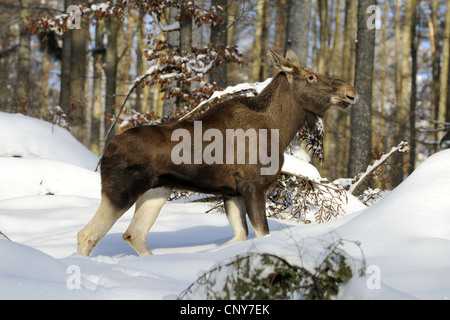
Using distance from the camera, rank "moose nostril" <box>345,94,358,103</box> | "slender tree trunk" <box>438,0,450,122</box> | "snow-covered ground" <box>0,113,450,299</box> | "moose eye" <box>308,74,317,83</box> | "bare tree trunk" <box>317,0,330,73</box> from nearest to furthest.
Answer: "snow-covered ground" <box>0,113,450,299</box>
"moose nostril" <box>345,94,358,103</box>
"moose eye" <box>308,74,317,83</box>
"slender tree trunk" <box>438,0,450,122</box>
"bare tree trunk" <box>317,0,330,73</box>

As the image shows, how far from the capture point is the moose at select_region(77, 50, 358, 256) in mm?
5207

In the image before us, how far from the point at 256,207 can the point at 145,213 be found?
1110mm

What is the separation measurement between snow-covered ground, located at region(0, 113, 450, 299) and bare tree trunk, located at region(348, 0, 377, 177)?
14.2ft

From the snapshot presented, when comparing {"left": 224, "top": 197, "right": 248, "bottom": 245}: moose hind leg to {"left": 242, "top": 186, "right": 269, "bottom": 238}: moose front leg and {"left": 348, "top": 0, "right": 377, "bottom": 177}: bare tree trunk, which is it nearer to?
{"left": 242, "top": 186, "right": 269, "bottom": 238}: moose front leg

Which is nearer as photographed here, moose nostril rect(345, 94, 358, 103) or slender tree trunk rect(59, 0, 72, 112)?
moose nostril rect(345, 94, 358, 103)

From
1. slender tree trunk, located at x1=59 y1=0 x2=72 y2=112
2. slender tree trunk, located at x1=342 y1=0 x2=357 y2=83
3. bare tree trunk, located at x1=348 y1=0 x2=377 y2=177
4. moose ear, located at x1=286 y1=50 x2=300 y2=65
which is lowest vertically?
moose ear, located at x1=286 y1=50 x2=300 y2=65

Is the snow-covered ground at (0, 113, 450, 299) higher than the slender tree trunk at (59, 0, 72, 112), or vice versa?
the slender tree trunk at (59, 0, 72, 112)

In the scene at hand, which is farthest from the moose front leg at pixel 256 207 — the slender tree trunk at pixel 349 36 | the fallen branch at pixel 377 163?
the slender tree trunk at pixel 349 36

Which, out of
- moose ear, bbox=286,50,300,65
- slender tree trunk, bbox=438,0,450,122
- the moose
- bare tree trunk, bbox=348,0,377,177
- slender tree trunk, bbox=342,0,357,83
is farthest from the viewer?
slender tree trunk, bbox=342,0,357,83

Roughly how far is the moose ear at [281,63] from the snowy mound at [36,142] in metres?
6.39

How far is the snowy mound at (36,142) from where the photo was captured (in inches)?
413

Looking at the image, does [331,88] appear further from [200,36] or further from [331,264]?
[200,36]

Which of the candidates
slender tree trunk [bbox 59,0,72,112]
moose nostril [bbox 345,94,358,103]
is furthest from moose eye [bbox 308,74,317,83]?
slender tree trunk [bbox 59,0,72,112]

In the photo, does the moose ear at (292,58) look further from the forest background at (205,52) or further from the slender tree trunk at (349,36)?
the slender tree trunk at (349,36)
